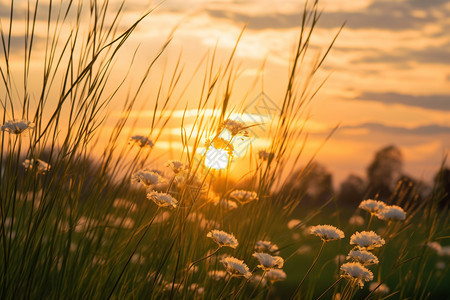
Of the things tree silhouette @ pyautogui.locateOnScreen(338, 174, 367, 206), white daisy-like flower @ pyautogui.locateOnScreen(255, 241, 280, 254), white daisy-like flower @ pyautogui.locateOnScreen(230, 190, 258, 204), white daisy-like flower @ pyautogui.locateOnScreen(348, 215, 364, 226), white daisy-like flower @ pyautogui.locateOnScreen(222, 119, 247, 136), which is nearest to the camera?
white daisy-like flower @ pyautogui.locateOnScreen(222, 119, 247, 136)

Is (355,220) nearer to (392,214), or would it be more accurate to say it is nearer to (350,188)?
(392,214)

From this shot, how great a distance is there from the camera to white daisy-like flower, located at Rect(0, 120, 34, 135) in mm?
1991

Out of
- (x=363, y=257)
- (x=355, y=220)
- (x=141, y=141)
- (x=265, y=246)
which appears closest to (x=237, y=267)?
(x=363, y=257)

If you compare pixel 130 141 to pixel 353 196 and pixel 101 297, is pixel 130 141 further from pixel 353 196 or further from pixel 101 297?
pixel 353 196

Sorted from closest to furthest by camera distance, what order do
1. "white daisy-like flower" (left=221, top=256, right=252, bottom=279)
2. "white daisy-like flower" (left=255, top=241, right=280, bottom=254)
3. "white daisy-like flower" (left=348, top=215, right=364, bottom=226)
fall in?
"white daisy-like flower" (left=221, top=256, right=252, bottom=279) → "white daisy-like flower" (left=255, top=241, right=280, bottom=254) → "white daisy-like flower" (left=348, top=215, right=364, bottom=226)

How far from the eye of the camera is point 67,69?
1.89 m

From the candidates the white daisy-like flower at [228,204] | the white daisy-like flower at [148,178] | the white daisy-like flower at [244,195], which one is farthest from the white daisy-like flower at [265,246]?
the white daisy-like flower at [148,178]

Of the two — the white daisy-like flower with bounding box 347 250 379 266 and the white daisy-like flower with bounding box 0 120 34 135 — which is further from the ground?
the white daisy-like flower with bounding box 0 120 34 135

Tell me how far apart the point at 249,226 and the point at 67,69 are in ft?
3.57

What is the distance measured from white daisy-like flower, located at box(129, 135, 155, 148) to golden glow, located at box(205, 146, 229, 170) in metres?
0.36

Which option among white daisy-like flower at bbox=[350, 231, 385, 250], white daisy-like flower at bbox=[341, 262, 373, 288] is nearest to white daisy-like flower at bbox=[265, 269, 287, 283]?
white daisy-like flower at bbox=[350, 231, 385, 250]

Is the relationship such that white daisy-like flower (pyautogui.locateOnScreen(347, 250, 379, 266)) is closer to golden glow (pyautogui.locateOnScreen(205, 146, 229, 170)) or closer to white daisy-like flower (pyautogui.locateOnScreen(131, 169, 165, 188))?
golden glow (pyautogui.locateOnScreen(205, 146, 229, 170))

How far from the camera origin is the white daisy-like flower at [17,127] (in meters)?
1.99

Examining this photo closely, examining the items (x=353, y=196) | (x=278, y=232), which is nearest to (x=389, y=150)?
(x=353, y=196)
